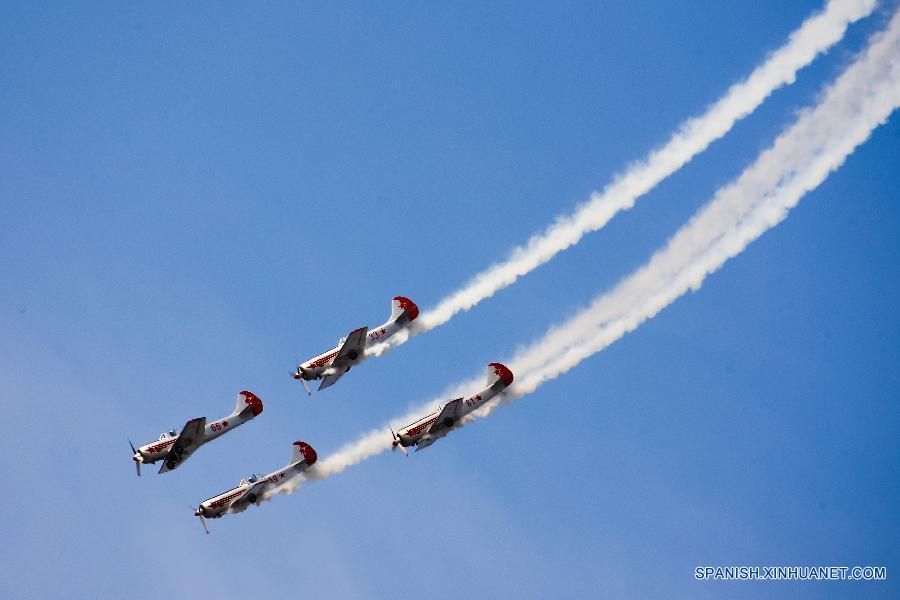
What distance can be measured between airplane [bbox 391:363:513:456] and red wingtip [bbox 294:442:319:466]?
17.2ft

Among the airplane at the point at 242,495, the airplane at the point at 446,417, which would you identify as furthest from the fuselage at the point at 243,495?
the airplane at the point at 446,417

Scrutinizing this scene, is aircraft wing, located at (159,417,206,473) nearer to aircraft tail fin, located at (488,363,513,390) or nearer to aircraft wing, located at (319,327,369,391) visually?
aircraft wing, located at (319,327,369,391)

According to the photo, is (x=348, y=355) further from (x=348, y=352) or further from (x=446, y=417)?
(x=446, y=417)

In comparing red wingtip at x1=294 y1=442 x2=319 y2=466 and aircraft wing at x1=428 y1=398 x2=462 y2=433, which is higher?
red wingtip at x1=294 y1=442 x2=319 y2=466

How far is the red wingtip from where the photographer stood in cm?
7094

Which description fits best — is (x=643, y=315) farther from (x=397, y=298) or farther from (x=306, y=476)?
(x=306, y=476)

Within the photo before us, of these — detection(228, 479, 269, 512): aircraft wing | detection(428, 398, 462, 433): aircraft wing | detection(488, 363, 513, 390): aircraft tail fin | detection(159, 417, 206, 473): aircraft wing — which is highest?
detection(159, 417, 206, 473): aircraft wing

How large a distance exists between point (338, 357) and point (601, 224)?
52.4 ft

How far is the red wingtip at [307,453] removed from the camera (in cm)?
7094

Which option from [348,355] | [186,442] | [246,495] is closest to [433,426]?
[348,355]

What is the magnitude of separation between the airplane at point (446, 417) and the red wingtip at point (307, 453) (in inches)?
207

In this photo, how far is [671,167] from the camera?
2420 inches

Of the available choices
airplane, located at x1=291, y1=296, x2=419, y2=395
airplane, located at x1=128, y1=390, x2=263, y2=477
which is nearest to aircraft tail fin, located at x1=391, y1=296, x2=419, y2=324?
airplane, located at x1=291, y1=296, x2=419, y2=395

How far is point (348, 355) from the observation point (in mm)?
70875
